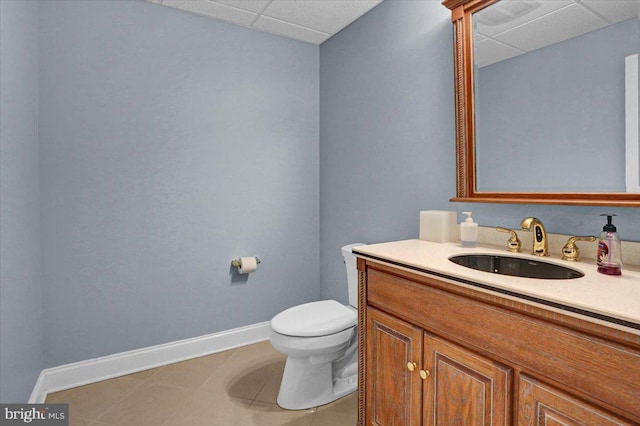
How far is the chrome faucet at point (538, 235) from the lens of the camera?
4.34 feet

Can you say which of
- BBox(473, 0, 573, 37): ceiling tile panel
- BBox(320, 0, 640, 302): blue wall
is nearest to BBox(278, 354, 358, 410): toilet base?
BBox(320, 0, 640, 302): blue wall

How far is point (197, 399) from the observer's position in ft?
6.32

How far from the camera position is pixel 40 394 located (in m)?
1.91

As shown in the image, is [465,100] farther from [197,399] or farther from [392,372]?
[197,399]

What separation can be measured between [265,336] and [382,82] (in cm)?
202

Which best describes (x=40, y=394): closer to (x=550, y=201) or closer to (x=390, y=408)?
(x=390, y=408)

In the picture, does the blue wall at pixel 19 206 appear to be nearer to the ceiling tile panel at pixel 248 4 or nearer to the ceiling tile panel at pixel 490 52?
the ceiling tile panel at pixel 248 4

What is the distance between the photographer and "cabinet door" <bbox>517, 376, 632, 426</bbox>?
0.79 meters

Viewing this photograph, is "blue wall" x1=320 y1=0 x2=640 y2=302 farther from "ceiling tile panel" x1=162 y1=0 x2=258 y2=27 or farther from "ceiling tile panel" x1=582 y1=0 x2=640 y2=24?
"ceiling tile panel" x1=162 y1=0 x2=258 y2=27

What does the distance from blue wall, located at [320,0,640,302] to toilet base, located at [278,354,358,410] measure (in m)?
0.74

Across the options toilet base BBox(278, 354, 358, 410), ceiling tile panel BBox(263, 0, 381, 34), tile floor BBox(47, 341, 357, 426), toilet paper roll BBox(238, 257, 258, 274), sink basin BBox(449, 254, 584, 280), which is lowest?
tile floor BBox(47, 341, 357, 426)

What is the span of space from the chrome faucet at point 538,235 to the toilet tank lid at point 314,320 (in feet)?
3.12

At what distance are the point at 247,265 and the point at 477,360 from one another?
179 cm

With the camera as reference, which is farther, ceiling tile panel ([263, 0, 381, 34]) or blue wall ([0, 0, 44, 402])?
ceiling tile panel ([263, 0, 381, 34])
